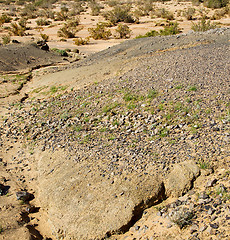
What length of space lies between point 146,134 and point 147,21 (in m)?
26.1

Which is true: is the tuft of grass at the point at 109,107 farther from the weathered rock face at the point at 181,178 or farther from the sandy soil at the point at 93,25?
the sandy soil at the point at 93,25

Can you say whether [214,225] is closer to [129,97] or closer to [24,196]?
[24,196]

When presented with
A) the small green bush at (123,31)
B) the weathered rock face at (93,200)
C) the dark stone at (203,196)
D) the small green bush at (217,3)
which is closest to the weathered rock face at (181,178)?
the weathered rock face at (93,200)

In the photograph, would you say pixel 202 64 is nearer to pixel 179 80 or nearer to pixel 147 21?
pixel 179 80

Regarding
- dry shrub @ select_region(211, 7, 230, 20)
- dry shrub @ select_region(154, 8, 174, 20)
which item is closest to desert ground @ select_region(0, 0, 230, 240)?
dry shrub @ select_region(211, 7, 230, 20)

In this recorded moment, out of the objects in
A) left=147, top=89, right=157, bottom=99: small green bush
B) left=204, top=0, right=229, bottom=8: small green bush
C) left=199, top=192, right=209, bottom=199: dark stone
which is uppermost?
left=204, top=0, right=229, bottom=8: small green bush

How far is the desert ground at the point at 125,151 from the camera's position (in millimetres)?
4324

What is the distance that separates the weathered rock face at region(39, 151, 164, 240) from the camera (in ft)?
14.3

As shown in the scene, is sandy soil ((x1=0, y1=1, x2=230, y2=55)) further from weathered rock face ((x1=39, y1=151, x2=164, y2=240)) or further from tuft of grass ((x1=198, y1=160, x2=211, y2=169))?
tuft of grass ((x1=198, y1=160, x2=211, y2=169))

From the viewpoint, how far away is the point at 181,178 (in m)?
4.72

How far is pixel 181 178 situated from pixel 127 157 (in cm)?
118

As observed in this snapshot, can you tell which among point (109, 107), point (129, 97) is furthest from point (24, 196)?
point (129, 97)

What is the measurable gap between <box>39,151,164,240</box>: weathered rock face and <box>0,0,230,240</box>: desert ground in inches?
0.7

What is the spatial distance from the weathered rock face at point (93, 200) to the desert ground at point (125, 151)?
0.02 meters
